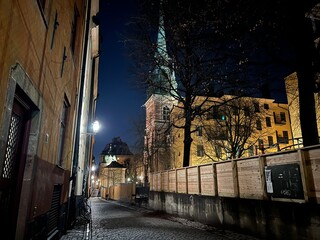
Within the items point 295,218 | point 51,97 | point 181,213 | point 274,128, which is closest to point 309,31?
point 295,218

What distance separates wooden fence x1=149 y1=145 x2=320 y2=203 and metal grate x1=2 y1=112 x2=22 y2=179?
7081 mm

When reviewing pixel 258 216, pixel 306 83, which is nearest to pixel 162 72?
pixel 306 83

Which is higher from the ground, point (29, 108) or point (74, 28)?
point (74, 28)

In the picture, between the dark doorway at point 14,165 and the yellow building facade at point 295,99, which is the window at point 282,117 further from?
the dark doorway at point 14,165

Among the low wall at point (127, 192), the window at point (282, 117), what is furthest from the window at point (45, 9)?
the window at point (282, 117)

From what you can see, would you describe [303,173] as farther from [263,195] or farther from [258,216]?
[258,216]

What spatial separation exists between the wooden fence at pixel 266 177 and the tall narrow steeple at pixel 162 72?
6.74m

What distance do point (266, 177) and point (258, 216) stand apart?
132 cm

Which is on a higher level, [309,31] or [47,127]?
[309,31]

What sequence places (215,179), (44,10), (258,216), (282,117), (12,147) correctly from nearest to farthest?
(12,147) → (44,10) → (258,216) → (215,179) → (282,117)

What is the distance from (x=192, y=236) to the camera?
331 inches

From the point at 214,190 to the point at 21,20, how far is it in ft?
32.5

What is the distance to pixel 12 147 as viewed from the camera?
Answer: 4023 mm

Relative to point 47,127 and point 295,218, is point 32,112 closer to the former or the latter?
point 47,127
